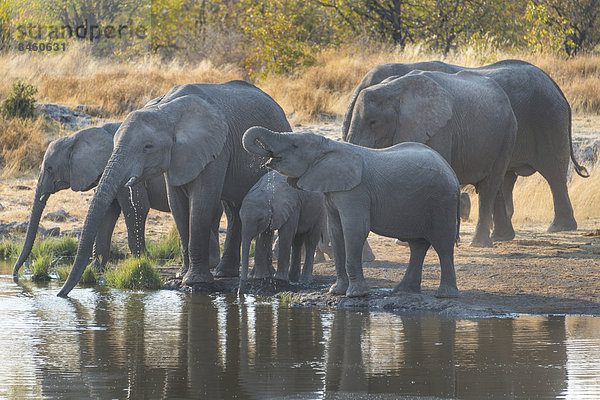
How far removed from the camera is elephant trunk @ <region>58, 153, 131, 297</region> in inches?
332

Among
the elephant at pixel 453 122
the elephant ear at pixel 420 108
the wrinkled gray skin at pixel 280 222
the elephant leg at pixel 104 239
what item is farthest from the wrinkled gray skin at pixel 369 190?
the elephant leg at pixel 104 239

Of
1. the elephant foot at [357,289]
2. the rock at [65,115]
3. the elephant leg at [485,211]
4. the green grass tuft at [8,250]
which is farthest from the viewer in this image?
the rock at [65,115]

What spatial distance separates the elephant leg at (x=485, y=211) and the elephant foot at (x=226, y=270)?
3015 millimetres

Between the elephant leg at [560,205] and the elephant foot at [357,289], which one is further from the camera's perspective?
the elephant leg at [560,205]

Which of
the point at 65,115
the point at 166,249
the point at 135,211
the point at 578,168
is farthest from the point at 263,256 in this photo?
the point at 65,115

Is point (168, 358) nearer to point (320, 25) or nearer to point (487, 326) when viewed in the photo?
point (487, 326)

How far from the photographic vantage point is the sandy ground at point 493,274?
8367 millimetres

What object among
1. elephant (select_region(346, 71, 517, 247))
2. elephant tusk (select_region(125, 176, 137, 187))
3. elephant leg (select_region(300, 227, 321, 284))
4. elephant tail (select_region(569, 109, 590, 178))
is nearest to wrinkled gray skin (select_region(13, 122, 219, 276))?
elephant leg (select_region(300, 227, 321, 284))

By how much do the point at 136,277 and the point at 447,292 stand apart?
2.85 m

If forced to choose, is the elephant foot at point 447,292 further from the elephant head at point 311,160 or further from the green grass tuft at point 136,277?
the green grass tuft at point 136,277

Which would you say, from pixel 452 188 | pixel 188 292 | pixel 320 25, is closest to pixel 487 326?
pixel 452 188

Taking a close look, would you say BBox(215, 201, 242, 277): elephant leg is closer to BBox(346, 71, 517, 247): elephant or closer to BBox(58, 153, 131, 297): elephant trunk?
BBox(346, 71, 517, 247): elephant

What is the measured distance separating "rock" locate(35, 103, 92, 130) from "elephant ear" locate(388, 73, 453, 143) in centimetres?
849

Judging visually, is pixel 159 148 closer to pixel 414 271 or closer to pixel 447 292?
pixel 414 271
